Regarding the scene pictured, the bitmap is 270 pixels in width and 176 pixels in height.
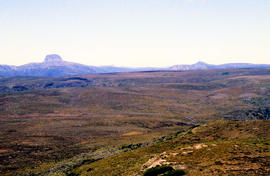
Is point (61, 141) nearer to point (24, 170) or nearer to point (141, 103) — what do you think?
point (24, 170)

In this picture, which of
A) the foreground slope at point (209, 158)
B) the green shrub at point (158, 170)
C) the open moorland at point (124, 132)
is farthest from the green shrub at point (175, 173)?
the green shrub at point (158, 170)

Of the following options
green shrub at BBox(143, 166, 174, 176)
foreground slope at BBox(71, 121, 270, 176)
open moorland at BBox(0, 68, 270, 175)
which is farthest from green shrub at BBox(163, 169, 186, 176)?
green shrub at BBox(143, 166, 174, 176)

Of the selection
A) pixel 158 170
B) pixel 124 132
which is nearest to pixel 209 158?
pixel 158 170

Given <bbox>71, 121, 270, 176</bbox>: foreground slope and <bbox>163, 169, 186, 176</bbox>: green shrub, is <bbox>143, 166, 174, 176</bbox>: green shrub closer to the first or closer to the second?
<bbox>71, 121, 270, 176</bbox>: foreground slope

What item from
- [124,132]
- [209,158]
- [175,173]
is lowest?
[124,132]

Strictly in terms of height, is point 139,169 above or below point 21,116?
above

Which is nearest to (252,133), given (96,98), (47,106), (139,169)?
(139,169)

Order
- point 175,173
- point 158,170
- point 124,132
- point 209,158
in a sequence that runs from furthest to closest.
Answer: point 124,132, point 209,158, point 158,170, point 175,173

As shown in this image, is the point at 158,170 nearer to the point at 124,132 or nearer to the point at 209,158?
the point at 209,158

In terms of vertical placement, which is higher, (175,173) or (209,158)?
(175,173)
